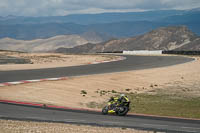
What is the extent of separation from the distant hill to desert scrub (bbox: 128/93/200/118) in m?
90.7

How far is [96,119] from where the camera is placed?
12867mm

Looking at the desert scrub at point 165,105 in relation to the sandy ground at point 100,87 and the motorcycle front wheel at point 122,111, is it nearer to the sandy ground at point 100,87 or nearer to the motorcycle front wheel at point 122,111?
the sandy ground at point 100,87

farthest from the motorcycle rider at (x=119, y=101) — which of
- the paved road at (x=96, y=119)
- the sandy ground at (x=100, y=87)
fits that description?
the sandy ground at (x=100, y=87)

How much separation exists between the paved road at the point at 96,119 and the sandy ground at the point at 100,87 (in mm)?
2736

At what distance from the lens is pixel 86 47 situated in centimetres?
16850

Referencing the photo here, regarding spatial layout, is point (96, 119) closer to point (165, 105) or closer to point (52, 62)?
point (165, 105)

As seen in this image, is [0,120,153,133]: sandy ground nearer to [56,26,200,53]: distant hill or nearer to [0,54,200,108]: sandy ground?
[0,54,200,108]: sandy ground

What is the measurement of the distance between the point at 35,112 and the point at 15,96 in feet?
13.8

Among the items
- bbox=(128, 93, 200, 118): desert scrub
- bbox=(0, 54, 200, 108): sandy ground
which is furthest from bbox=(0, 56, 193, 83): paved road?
bbox=(128, 93, 200, 118): desert scrub

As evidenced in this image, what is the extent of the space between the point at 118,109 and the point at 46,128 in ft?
13.6

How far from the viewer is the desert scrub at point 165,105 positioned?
16.4 meters

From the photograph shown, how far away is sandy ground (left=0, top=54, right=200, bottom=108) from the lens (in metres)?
17.8

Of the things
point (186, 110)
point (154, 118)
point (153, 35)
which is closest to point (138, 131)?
point (154, 118)

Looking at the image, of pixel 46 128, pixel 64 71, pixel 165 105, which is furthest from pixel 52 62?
pixel 46 128
